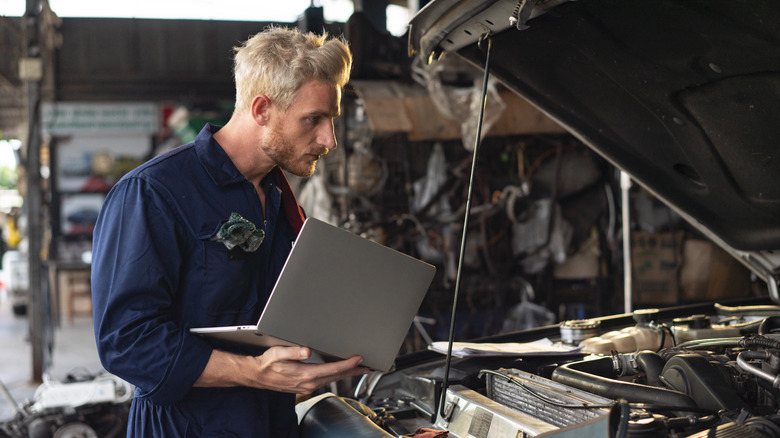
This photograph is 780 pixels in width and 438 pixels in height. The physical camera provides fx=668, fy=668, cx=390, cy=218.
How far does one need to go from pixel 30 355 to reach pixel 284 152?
6264 millimetres

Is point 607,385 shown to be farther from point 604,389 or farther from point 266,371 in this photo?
point 266,371

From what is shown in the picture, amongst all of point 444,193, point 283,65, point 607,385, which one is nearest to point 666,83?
point 607,385

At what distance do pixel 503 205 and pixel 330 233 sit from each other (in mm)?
4333

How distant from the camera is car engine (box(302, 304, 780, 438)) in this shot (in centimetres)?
110

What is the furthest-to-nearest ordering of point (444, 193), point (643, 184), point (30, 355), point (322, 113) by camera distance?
point (30, 355) < point (444, 193) < point (643, 184) < point (322, 113)

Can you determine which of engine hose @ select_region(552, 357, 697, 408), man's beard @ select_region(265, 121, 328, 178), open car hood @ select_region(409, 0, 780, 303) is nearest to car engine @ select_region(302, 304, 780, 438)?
engine hose @ select_region(552, 357, 697, 408)

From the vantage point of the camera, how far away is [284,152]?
59.9 inches

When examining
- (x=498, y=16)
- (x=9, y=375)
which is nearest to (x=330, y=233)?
(x=498, y=16)

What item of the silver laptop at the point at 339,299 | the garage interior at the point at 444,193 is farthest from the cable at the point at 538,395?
the garage interior at the point at 444,193

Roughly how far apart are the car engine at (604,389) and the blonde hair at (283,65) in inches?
28.5

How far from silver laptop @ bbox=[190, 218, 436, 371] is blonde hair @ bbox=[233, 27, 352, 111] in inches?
16.4

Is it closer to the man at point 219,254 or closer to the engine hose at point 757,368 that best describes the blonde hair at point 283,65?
the man at point 219,254

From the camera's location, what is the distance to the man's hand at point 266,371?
4.22ft

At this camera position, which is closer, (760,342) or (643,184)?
(760,342)
